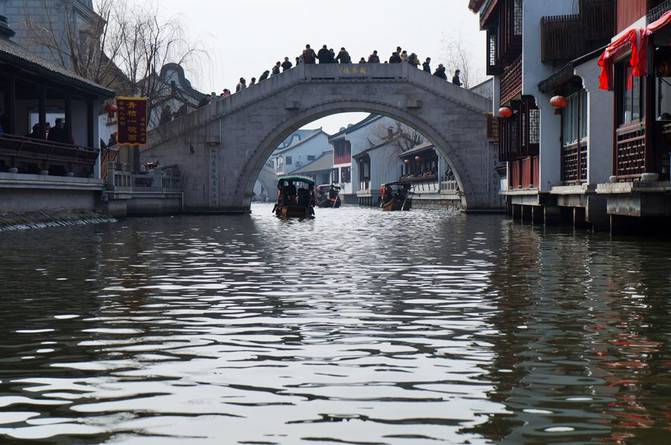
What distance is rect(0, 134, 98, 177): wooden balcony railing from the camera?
2462 cm

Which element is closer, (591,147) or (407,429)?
(407,429)

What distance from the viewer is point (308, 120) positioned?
4647 centimetres

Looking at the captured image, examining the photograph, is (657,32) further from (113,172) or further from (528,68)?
(113,172)

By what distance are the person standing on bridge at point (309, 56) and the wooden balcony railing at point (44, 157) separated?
15063mm

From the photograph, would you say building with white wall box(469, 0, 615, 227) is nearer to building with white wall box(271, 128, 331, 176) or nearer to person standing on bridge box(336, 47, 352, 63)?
person standing on bridge box(336, 47, 352, 63)

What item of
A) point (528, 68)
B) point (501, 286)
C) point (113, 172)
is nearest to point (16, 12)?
point (113, 172)

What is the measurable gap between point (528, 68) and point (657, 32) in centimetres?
1200

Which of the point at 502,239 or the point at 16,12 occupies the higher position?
the point at 16,12

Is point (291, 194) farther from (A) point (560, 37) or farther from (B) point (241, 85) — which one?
(A) point (560, 37)

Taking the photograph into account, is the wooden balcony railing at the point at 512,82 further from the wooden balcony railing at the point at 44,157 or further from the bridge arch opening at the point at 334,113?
the wooden balcony railing at the point at 44,157

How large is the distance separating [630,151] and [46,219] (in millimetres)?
15456

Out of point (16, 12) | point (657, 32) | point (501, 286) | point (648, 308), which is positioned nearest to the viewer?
point (648, 308)

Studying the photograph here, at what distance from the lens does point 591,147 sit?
2148 cm

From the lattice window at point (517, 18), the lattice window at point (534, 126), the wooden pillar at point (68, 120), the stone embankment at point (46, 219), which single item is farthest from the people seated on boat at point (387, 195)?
the lattice window at point (534, 126)
